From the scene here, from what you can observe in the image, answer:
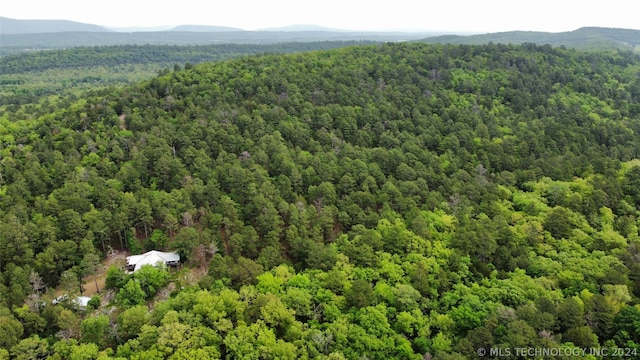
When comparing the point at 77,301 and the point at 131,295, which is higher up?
the point at 131,295

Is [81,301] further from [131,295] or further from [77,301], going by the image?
[131,295]

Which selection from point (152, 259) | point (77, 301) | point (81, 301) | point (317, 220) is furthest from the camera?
point (317, 220)

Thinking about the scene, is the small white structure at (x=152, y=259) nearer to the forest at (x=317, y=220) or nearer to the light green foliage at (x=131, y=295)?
the forest at (x=317, y=220)

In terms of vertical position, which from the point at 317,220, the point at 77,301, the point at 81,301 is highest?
the point at 317,220

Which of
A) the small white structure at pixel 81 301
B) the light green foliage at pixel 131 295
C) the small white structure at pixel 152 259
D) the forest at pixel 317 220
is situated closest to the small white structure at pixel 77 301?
the small white structure at pixel 81 301

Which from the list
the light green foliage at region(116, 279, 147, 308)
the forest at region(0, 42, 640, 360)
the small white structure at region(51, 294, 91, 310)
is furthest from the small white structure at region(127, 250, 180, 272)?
the small white structure at region(51, 294, 91, 310)

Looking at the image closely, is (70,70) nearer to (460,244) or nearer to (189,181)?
(189,181)

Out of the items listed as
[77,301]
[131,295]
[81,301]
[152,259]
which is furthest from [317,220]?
[77,301]

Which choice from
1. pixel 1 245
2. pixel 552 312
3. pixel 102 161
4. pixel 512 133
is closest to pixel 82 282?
pixel 1 245
